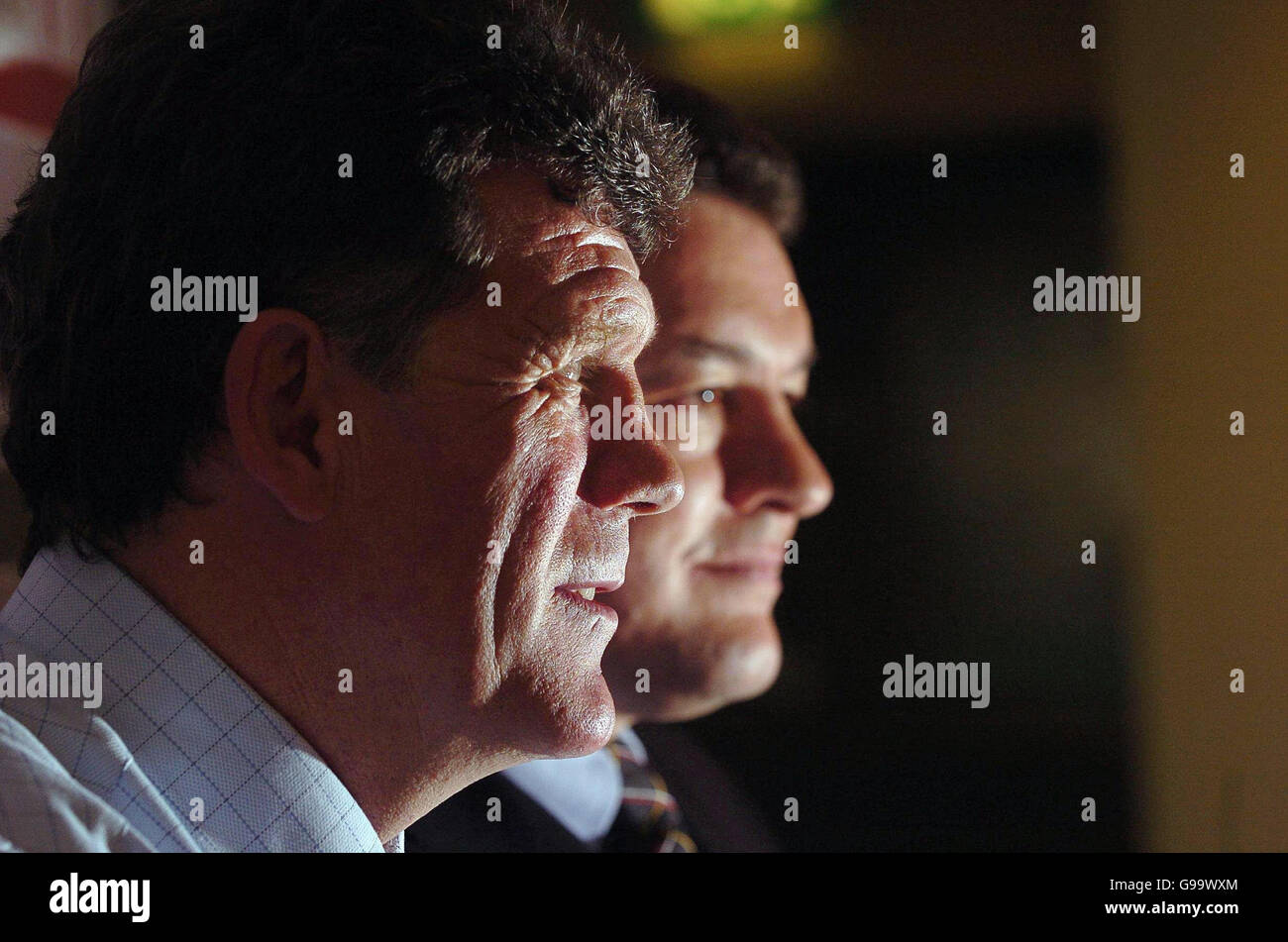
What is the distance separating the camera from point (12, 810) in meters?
0.54

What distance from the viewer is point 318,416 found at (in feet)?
2.19

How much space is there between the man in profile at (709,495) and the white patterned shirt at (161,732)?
0.38 meters

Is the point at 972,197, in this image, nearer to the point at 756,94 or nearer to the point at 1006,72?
the point at 1006,72

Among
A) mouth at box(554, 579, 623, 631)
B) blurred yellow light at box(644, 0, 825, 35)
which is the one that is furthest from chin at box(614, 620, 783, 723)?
blurred yellow light at box(644, 0, 825, 35)

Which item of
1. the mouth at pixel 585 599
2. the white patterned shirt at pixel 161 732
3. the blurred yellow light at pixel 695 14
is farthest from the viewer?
the blurred yellow light at pixel 695 14

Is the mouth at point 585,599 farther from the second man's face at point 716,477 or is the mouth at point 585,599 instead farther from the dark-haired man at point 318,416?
the second man's face at point 716,477

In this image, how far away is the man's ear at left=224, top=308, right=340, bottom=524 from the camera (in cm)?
65

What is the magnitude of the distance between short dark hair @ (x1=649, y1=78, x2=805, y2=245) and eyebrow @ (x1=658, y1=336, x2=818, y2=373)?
15 cm

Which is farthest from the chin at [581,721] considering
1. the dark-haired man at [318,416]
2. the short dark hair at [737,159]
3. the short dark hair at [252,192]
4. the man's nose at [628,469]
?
the short dark hair at [737,159]

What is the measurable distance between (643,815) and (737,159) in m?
0.67

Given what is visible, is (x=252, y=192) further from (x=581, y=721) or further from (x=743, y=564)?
(x=743, y=564)

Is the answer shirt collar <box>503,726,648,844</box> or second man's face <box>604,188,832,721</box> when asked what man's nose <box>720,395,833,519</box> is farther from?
shirt collar <box>503,726,648,844</box>

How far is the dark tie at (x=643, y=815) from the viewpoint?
111 centimetres
